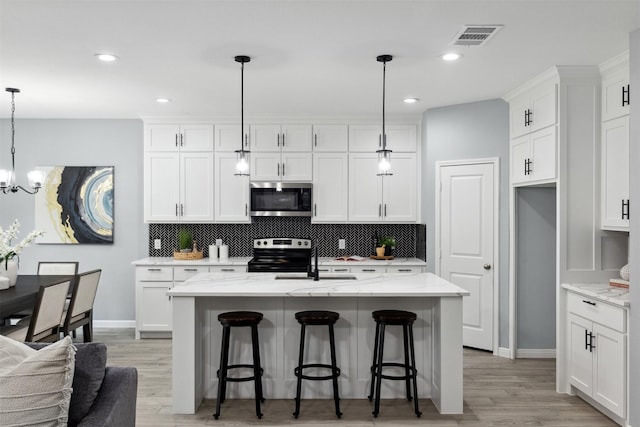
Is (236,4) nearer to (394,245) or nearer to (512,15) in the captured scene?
(512,15)

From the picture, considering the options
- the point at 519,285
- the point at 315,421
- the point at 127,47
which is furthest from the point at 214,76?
the point at 519,285

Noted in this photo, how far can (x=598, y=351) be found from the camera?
3643mm

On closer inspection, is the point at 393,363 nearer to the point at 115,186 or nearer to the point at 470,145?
the point at 470,145

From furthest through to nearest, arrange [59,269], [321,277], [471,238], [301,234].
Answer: [301,234], [59,269], [471,238], [321,277]

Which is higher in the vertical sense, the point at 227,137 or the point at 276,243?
the point at 227,137

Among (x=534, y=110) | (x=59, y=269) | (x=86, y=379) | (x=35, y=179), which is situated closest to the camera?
(x=86, y=379)

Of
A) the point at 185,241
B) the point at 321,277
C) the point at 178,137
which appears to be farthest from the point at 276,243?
the point at 321,277

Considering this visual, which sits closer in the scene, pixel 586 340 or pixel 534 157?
pixel 586 340

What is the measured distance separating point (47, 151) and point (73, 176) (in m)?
0.45

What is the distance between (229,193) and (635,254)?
4250mm

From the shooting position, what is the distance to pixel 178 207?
612 centimetres

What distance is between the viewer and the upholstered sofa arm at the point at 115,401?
6.73ft

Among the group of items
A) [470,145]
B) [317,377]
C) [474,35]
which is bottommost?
[317,377]

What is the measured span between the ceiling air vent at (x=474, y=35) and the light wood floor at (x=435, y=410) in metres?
2.57
